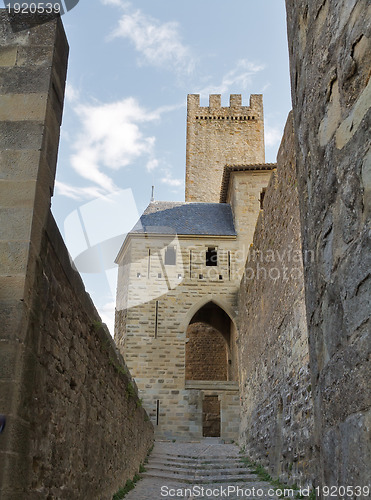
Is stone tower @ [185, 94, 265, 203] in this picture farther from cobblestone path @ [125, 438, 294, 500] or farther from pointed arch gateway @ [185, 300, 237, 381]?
cobblestone path @ [125, 438, 294, 500]

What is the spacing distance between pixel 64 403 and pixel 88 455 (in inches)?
48.4

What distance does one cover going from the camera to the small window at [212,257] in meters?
21.0

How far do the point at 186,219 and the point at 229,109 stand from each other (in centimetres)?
1298

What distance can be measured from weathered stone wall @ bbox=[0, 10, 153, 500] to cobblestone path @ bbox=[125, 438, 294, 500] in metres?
3.60

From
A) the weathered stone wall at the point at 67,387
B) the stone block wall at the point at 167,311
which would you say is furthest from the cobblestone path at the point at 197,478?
the stone block wall at the point at 167,311

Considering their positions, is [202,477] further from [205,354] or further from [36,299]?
[205,354]

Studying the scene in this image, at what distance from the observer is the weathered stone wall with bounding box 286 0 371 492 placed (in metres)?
1.86

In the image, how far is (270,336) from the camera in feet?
33.2

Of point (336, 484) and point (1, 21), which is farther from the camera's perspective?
point (1, 21)

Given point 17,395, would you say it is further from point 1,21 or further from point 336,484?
point 1,21

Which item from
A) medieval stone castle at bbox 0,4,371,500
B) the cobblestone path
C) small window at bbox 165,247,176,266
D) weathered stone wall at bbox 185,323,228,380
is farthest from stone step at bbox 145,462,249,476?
weathered stone wall at bbox 185,323,228,380

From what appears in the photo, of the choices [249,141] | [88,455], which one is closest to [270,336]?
[88,455]

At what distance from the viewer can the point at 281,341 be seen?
888cm

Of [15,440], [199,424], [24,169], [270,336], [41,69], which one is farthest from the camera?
[199,424]
